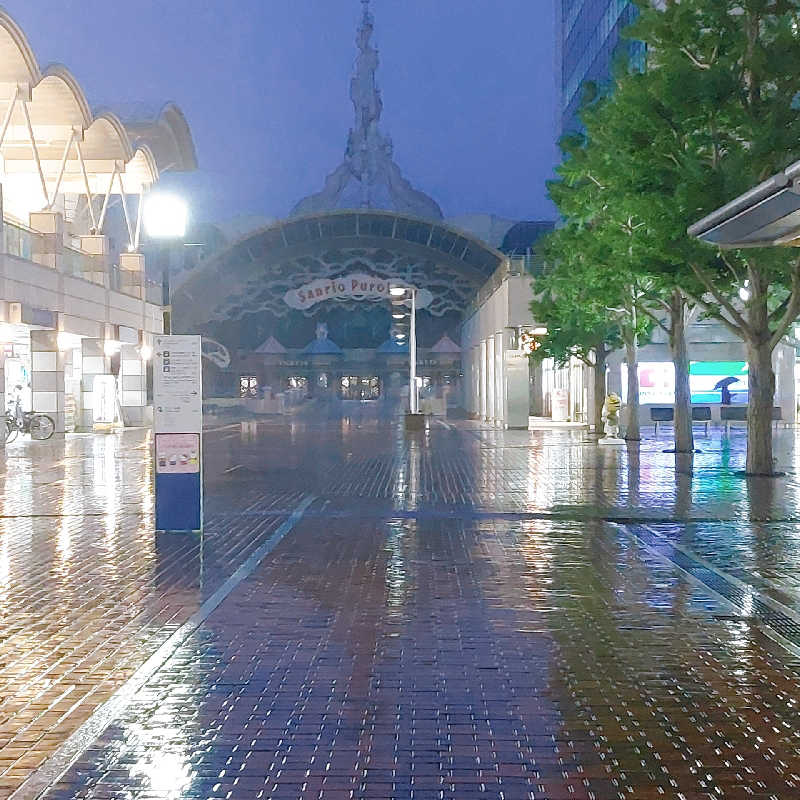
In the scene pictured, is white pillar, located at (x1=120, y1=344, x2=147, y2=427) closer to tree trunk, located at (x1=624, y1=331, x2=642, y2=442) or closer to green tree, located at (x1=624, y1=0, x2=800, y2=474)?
tree trunk, located at (x1=624, y1=331, x2=642, y2=442)

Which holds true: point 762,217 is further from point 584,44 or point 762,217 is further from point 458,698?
point 584,44

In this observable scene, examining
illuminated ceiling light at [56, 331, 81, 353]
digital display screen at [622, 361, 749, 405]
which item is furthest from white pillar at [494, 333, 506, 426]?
illuminated ceiling light at [56, 331, 81, 353]

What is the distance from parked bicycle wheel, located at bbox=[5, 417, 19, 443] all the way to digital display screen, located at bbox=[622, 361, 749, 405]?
73.6ft

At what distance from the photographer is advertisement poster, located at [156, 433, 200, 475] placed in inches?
546

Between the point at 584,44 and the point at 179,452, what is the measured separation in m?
64.1

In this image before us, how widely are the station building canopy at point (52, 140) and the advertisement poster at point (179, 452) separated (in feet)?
76.6

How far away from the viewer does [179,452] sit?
13.9 metres

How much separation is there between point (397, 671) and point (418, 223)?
6834cm

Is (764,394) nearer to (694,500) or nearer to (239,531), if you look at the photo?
(694,500)

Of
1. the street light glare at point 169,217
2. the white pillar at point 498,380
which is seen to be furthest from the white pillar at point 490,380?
the street light glare at point 169,217

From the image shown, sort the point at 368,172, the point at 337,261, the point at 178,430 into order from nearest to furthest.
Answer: the point at 178,430 → the point at 337,261 → the point at 368,172

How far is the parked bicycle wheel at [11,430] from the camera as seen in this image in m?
35.3

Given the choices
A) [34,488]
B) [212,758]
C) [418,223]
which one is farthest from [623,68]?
[418,223]

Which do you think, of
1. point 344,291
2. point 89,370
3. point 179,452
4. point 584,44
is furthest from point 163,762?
point 344,291
